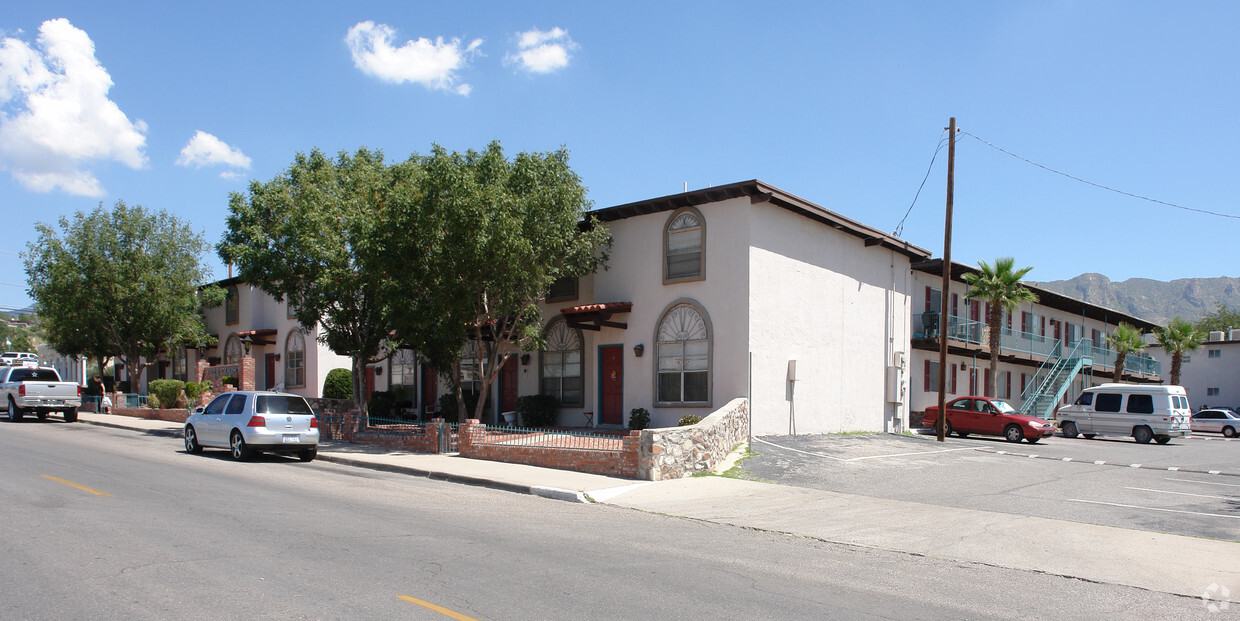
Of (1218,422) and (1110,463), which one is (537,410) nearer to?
(1110,463)

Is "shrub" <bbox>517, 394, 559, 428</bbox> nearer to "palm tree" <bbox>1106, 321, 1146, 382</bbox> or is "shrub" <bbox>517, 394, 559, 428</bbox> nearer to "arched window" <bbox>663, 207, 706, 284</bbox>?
"arched window" <bbox>663, 207, 706, 284</bbox>

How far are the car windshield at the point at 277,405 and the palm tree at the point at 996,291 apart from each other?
2572cm

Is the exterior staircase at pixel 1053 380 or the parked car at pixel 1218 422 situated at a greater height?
the exterior staircase at pixel 1053 380

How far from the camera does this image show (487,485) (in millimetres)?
14781

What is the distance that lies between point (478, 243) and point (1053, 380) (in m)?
29.8

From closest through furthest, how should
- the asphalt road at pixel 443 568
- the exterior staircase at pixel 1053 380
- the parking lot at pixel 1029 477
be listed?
the asphalt road at pixel 443 568 < the parking lot at pixel 1029 477 < the exterior staircase at pixel 1053 380

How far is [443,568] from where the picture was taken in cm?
764

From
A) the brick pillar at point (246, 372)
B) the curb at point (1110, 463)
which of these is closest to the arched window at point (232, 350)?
the brick pillar at point (246, 372)

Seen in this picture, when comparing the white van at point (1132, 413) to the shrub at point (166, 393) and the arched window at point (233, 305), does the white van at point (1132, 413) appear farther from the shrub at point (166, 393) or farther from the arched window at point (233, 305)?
the arched window at point (233, 305)

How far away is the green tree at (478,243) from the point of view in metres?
17.9

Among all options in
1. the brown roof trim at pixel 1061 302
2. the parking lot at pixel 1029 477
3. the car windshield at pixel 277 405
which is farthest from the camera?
the brown roof trim at pixel 1061 302

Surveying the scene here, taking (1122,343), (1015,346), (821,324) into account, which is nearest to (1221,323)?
(1122,343)

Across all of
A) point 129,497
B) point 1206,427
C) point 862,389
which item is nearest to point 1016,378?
point 1206,427

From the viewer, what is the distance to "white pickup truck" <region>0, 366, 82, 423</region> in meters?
29.1
